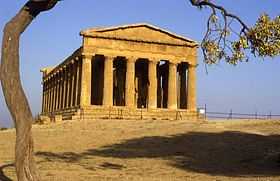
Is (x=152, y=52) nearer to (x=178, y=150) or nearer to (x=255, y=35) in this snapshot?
(x=178, y=150)

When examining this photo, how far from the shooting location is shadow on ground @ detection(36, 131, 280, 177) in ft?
69.8

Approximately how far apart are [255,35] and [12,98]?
7299 millimetres

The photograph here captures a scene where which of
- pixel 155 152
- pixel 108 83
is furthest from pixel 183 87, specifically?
pixel 155 152

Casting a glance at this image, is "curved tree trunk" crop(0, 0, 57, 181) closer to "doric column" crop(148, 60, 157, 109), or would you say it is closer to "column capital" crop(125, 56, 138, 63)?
"column capital" crop(125, 56, 138, 63)

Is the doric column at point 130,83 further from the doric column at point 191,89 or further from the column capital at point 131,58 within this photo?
the doric column at point 191,89

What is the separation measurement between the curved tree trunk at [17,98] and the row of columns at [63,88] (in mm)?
46442

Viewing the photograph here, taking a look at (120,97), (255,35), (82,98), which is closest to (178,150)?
(255,35)

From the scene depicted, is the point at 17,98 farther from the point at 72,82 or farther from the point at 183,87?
the point at 72,82

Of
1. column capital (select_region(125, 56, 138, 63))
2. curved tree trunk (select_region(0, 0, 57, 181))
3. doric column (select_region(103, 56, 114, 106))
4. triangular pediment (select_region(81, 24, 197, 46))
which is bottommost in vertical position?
curved tree trunk (select_region(0, 0, 57, 181))

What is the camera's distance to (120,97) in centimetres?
6881

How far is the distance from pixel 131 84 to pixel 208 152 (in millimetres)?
34008

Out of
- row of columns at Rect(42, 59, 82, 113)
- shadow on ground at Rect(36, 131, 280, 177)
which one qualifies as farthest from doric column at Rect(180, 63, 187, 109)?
shadow on ground at Rect(36, 131, 280, 177)

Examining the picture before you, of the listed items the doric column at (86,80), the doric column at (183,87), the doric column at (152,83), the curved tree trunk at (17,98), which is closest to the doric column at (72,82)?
the doric column at (86,80)

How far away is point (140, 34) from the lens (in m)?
59.4
